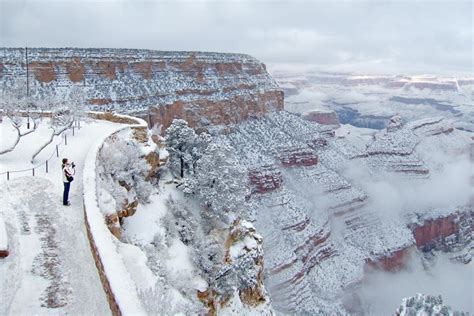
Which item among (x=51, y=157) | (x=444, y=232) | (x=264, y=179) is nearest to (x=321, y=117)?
(x=444, y=232)

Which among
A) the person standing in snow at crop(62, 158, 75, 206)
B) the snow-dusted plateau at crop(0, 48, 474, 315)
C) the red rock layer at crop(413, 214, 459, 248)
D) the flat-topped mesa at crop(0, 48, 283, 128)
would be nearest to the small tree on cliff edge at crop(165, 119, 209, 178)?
the snow-dusted plateau at crop(0, 48, 474, 315)

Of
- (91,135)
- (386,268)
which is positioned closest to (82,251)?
(91,135)

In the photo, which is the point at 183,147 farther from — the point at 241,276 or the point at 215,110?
the point at 215,110

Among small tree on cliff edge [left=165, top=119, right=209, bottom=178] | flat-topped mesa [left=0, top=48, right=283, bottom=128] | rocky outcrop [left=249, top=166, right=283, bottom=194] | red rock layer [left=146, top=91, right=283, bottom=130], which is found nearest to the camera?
small tree on cliff edge [left=165, top=119, right=209, bottom=178]

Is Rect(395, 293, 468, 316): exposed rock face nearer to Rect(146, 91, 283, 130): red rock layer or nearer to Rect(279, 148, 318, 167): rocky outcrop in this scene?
Rect(146, 91, 283, 130): red rock layer

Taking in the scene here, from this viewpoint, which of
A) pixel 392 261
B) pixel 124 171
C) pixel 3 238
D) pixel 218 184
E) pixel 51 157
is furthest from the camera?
pixel 392 261

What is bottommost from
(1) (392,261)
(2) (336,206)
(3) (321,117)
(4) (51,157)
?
(1) (392,261)

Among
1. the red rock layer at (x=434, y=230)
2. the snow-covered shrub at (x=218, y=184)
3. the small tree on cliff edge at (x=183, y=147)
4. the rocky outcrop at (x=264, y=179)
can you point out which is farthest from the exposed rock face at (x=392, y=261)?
the snow-covered shrub at (x=218, y=184)
